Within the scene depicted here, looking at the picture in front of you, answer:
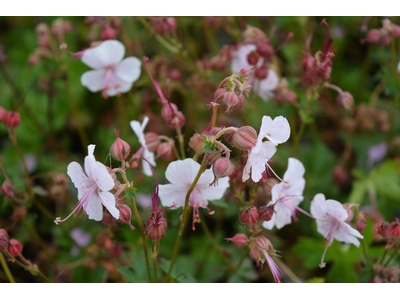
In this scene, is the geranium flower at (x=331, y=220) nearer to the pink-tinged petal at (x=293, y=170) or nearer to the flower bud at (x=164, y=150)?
the pink-tinged petal at (x=293, y=170)

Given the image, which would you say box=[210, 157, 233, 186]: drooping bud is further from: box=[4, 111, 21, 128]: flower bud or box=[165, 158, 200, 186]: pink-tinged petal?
box=[4, 111, 21, 128]: flower bud

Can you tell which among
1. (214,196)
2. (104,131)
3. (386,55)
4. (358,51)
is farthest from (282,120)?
(358,51)

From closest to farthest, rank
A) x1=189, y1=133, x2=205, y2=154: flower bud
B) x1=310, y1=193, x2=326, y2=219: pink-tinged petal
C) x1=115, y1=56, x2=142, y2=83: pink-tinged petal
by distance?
x1=189, y1=133, x2=205, y2=154: flower bud → x1=310, y1=193, x2=326, y2=219: pink-tinged petal → x1=115, y1=56, x2=142, y2=83: pink-tinged petal

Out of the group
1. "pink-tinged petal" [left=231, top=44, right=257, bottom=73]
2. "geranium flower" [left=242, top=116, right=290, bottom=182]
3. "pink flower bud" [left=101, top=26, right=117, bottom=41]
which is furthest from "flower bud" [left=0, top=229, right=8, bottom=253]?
"pink-tinged petal" [left=231, top=44, right=257, bottom=73]

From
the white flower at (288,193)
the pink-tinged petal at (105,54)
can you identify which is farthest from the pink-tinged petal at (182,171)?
the pink-tinged petal at (105,54)

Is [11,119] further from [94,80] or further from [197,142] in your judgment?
[197,142]
